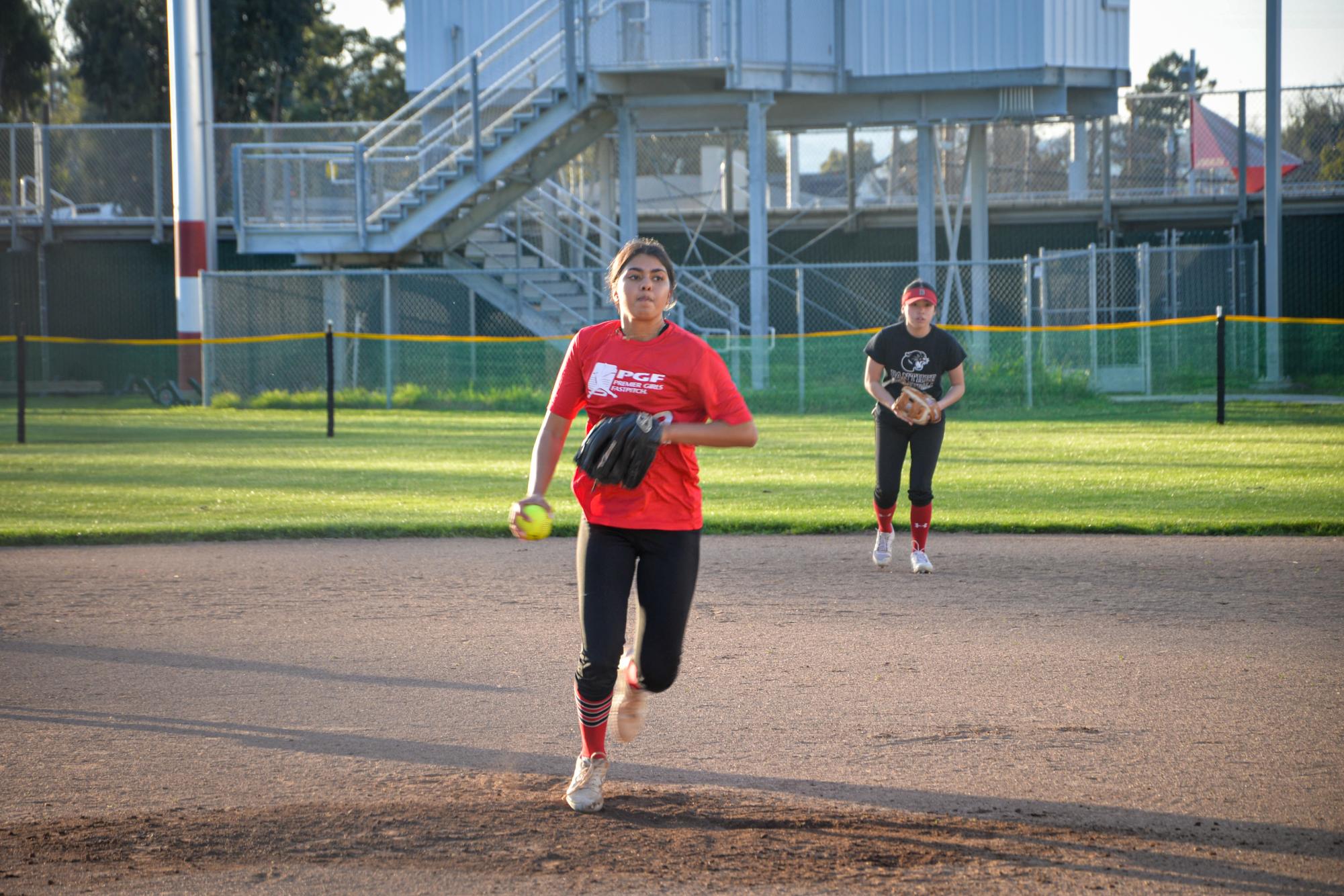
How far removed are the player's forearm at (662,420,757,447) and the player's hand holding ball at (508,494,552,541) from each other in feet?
1.82

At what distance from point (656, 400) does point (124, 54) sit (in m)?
43.6

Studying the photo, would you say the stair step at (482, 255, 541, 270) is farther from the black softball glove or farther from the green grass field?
the black softball glove

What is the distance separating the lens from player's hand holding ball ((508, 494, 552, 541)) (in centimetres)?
497

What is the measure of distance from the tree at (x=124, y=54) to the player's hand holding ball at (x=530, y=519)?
42540 millimetres

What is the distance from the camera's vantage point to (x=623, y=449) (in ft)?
15.4

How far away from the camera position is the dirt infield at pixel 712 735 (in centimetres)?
428

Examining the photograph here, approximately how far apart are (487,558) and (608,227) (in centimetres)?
1997

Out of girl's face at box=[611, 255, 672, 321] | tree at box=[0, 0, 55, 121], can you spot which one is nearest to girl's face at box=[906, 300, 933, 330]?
girl's face at box=[611, 255, 672, 321]

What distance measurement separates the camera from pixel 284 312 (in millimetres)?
26219

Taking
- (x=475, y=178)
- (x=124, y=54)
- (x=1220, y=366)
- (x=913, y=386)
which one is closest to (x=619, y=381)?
(x=913, y=386)

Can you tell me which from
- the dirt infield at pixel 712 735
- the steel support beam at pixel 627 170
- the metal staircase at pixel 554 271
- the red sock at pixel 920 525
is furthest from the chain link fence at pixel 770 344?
the dirt infield at pixel 712 735

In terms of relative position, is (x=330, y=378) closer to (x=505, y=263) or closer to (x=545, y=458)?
(x=505, y=263)

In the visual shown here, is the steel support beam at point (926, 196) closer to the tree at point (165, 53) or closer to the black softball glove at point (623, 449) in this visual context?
the black softball glove at point (623, 449)

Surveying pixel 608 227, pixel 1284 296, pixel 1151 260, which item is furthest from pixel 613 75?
pixel 1284 296
